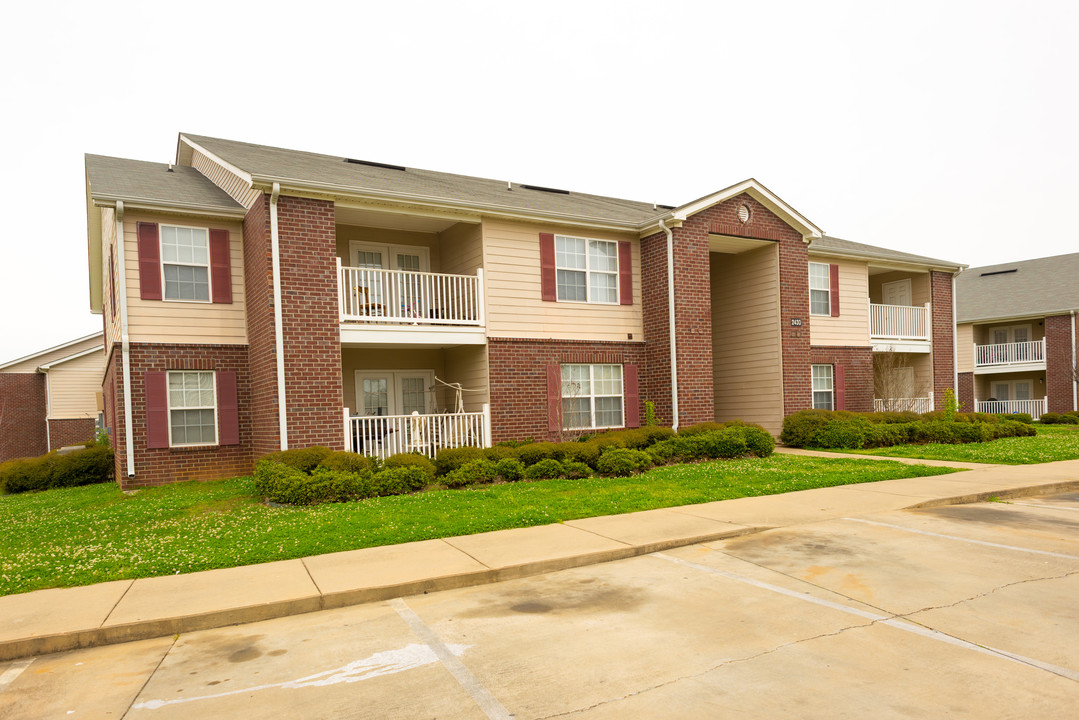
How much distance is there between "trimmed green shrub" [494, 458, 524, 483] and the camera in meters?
12.4

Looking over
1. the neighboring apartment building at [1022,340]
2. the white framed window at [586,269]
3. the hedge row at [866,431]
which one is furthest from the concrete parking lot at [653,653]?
the neighboring apartment building at [1022,340]

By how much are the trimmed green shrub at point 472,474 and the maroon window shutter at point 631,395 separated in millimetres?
5731

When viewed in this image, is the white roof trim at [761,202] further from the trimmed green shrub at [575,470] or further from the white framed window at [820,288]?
the trimmed green shrub at [575,470]

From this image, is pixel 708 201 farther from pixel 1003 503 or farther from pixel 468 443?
pixel 1003 503

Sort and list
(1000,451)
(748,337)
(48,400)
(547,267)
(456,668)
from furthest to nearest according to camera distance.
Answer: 1. (48,400)
2. (748,337)
3. (547,267)
4. (1000,451)
5. (456,668)

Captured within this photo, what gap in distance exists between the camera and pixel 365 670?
4.50m

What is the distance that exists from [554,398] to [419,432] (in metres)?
3.49

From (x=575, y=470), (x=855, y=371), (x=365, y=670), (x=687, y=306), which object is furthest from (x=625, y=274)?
(x=365, y=670)

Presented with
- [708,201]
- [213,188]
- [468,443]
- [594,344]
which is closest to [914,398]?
[708,201]

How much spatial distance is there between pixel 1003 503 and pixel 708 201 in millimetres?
9879

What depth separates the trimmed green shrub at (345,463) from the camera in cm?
A: 1132

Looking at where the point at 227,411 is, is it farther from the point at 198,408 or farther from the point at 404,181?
the point at 404,181

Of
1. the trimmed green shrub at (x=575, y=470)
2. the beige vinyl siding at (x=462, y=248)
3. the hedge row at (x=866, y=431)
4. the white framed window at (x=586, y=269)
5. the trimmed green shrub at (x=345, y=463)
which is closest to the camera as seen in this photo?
the trimmed green shrub at (x=345, y=463)

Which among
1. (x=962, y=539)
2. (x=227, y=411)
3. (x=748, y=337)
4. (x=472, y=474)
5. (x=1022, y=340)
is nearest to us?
(x=962, y=539)
